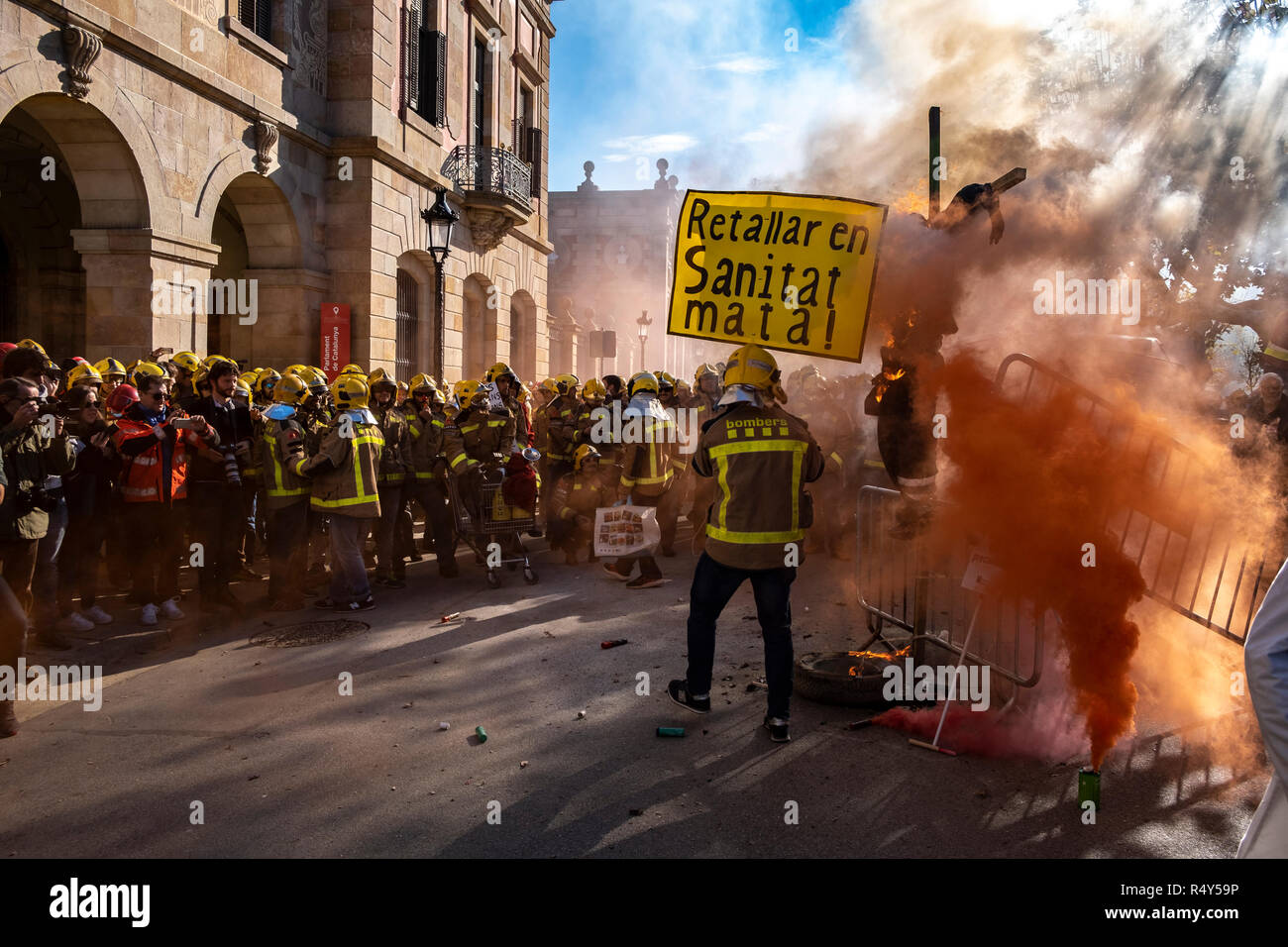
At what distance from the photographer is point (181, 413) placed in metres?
7.25

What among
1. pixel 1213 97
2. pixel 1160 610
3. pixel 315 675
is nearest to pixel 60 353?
pixel 315 675

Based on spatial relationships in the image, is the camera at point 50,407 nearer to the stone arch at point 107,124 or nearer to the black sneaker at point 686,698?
the stone arch at point 107,124

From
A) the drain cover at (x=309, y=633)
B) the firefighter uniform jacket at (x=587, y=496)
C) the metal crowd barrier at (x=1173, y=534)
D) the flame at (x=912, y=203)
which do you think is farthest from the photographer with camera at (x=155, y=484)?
the metal crowd barrier at (x=1173, y=534)

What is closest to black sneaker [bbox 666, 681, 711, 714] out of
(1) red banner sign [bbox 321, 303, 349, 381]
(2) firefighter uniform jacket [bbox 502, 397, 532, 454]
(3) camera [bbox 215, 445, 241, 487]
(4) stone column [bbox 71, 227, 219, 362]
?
(3) camera [bbox 215, 445, 241, 487]

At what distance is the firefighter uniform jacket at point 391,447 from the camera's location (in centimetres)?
842

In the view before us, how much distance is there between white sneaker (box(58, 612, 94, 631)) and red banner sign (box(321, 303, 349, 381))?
8749 millimetres

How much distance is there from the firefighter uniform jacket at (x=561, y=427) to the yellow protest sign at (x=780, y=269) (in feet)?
17.2

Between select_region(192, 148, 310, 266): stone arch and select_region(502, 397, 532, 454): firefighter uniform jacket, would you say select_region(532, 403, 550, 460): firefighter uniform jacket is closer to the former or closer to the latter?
select_region(502, 397, 532, 454): firefighter uniform jacket

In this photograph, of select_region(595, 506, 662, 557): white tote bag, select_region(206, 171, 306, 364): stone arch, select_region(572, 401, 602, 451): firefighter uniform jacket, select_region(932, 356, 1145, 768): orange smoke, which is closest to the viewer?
select_region(932, 356, 1145, 768): orange smoke

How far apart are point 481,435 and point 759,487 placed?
4784mm

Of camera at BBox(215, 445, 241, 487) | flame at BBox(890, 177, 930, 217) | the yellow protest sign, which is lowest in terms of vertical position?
camera at BBox(215, 445, 241, 487)

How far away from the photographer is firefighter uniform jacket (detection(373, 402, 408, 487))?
8.42 m

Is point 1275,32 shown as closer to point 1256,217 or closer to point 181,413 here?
point 1256,217
